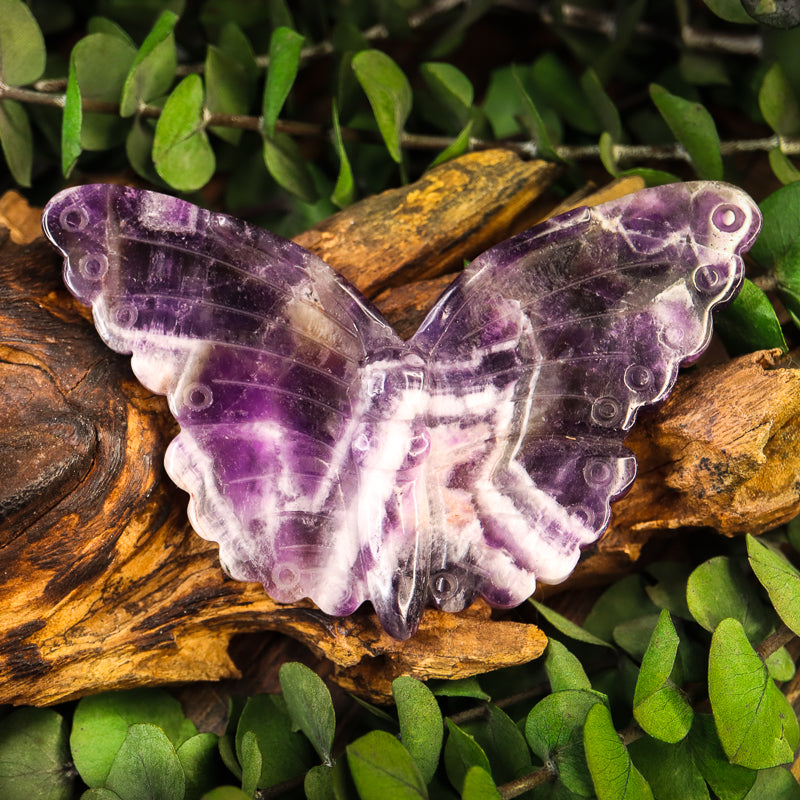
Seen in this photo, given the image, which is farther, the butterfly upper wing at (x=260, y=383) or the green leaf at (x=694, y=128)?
the green leaf at (x=694, y=128)

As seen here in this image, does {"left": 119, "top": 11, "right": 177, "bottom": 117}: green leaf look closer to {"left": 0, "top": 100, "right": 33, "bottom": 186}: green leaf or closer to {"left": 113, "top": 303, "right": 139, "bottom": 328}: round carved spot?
{"left": 0, "top": 100, "right": 33, "bottom": 186}: green leaf

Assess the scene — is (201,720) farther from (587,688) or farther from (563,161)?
(563,161)

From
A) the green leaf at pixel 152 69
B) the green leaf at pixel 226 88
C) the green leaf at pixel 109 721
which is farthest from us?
the green leaf at pixel 226 88

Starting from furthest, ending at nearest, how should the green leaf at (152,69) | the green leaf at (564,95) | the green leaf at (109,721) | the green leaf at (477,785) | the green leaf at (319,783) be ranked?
the green leaf at (564,95) → the green leaf at (152,69) → the green leaf at (109,721) → the green leaf at (319,783) → the green leaf at (477,785)

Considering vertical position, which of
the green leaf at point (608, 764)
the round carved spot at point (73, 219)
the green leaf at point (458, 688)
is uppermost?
the round carved spot at point (73, 219)

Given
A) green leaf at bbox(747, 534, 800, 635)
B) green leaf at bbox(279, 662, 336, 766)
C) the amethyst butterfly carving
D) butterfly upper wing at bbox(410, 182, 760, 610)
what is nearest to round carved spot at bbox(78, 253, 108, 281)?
the amethyst butterfly carving

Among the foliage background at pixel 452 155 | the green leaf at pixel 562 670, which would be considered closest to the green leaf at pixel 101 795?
the foliage background at pixel 452 155

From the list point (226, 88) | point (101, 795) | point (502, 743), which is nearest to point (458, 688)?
point (502, 743)

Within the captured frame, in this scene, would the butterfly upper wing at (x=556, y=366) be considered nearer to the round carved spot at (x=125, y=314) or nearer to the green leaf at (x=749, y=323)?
the green leaf at (x=749, y=323)

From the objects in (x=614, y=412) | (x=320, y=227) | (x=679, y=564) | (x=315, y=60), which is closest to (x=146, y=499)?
(x=320, y=227)
